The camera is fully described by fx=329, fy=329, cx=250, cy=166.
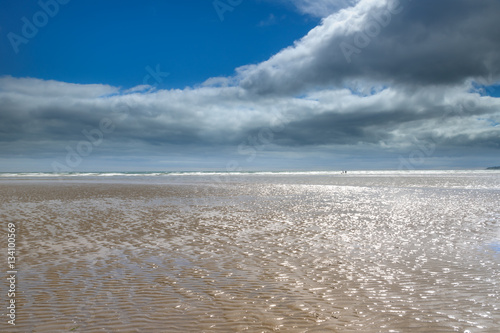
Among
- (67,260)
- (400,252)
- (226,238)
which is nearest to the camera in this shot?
(67,260)

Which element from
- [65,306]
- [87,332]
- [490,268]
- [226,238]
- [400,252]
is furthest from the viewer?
[226,238]

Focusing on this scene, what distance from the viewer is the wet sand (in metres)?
6.14

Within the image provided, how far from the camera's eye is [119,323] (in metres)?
5.99

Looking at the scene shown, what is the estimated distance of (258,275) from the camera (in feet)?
29.0

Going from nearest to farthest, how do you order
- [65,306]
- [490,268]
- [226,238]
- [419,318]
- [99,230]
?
[419,318] → [65,306] → [490,268] → [226,238] → [99,230]

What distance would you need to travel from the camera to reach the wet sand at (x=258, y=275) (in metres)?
6.14

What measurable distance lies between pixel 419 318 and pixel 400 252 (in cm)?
531

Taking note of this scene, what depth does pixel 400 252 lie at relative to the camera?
11156 mm

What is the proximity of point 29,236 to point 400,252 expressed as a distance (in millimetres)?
14474

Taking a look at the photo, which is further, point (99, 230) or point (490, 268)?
point (99, 230)

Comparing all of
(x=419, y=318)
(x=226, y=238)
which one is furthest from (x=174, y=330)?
(x=226, y=238)

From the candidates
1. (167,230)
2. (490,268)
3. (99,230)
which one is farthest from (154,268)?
(490,268)

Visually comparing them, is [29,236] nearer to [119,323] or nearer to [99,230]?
[99,230]

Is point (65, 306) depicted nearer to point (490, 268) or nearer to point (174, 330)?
point (174, 330)
